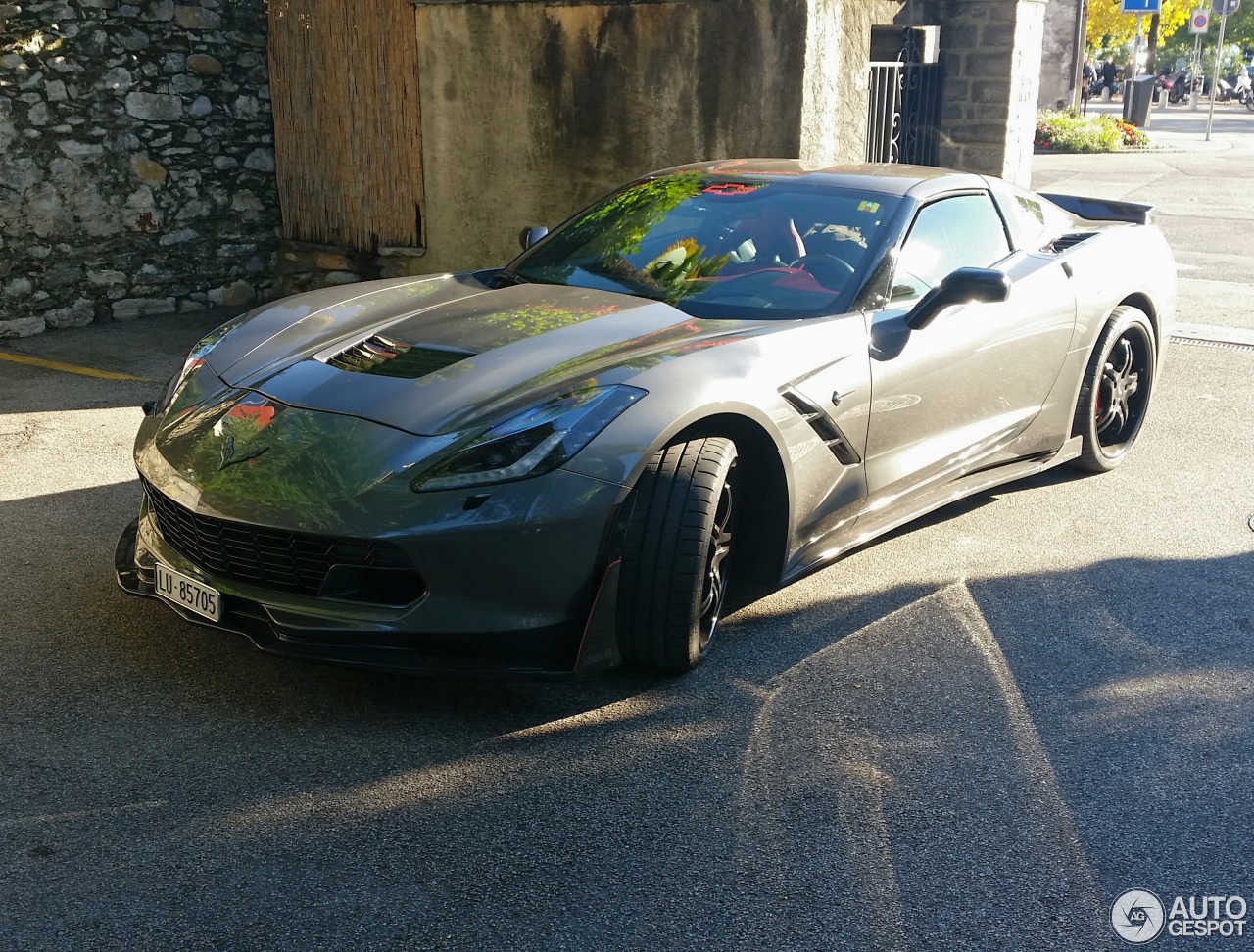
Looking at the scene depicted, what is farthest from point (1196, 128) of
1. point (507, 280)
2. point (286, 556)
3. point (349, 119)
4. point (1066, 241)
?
point (286, 556)

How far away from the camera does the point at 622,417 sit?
3.54 meters

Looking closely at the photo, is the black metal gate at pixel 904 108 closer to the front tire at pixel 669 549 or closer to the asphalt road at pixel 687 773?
the asphalt road at pixel 687 773

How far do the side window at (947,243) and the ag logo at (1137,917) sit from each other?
7.53 ft

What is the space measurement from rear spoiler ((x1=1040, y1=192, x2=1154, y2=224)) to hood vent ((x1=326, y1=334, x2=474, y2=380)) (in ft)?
11.6

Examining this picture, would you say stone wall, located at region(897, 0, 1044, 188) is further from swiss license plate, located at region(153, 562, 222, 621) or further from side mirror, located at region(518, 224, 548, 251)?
swiss license plate, located at region(153, 562, 222, 621)


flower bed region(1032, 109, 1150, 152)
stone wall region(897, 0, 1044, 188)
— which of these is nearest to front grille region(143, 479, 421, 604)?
stone wall region(897, 0, 1044, 188)

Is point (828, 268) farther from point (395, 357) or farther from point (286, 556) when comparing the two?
point (286, 556)

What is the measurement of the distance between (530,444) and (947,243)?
7.35 feet

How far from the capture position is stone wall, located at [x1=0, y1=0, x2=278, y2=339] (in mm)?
8398

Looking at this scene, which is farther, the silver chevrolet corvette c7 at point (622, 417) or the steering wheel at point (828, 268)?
the steering wheel at point (828, 268)

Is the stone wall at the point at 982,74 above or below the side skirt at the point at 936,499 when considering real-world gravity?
above

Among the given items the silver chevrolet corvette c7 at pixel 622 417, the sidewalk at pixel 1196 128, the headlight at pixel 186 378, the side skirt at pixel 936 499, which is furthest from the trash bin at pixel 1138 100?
the headlight at pixel 186 378

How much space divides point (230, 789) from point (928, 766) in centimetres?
175

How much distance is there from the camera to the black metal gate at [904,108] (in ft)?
29.9
